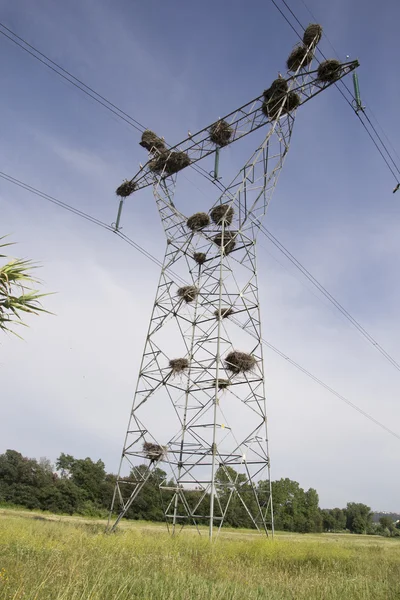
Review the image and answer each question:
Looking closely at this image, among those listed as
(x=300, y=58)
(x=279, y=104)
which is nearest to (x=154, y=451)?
(x=279, y=104)

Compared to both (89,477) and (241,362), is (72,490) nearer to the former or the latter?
(89,477)

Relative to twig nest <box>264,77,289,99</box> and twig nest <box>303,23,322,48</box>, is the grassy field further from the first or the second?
twig nest <box>303,23,322,48</box>

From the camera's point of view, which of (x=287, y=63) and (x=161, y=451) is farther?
(x=287, y=63)

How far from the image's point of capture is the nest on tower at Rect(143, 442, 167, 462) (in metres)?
13.8

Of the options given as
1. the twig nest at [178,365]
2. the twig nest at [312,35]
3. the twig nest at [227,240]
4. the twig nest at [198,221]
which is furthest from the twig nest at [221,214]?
the twig nest at [312,35]

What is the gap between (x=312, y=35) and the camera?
51.2 feet

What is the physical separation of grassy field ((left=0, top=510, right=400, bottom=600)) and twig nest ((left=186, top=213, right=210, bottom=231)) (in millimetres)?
11422

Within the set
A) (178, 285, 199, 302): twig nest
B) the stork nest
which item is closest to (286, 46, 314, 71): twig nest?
the stork nest

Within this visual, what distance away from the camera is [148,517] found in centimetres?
4741

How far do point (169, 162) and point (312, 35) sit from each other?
7585 millimetres

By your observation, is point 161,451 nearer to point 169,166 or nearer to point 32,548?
point 32,548

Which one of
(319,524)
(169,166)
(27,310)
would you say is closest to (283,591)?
(27,310)

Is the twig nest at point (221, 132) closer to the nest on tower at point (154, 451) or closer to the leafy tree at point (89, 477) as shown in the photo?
the nest on tower at point (154, 451)

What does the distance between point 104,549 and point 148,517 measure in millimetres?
43708
